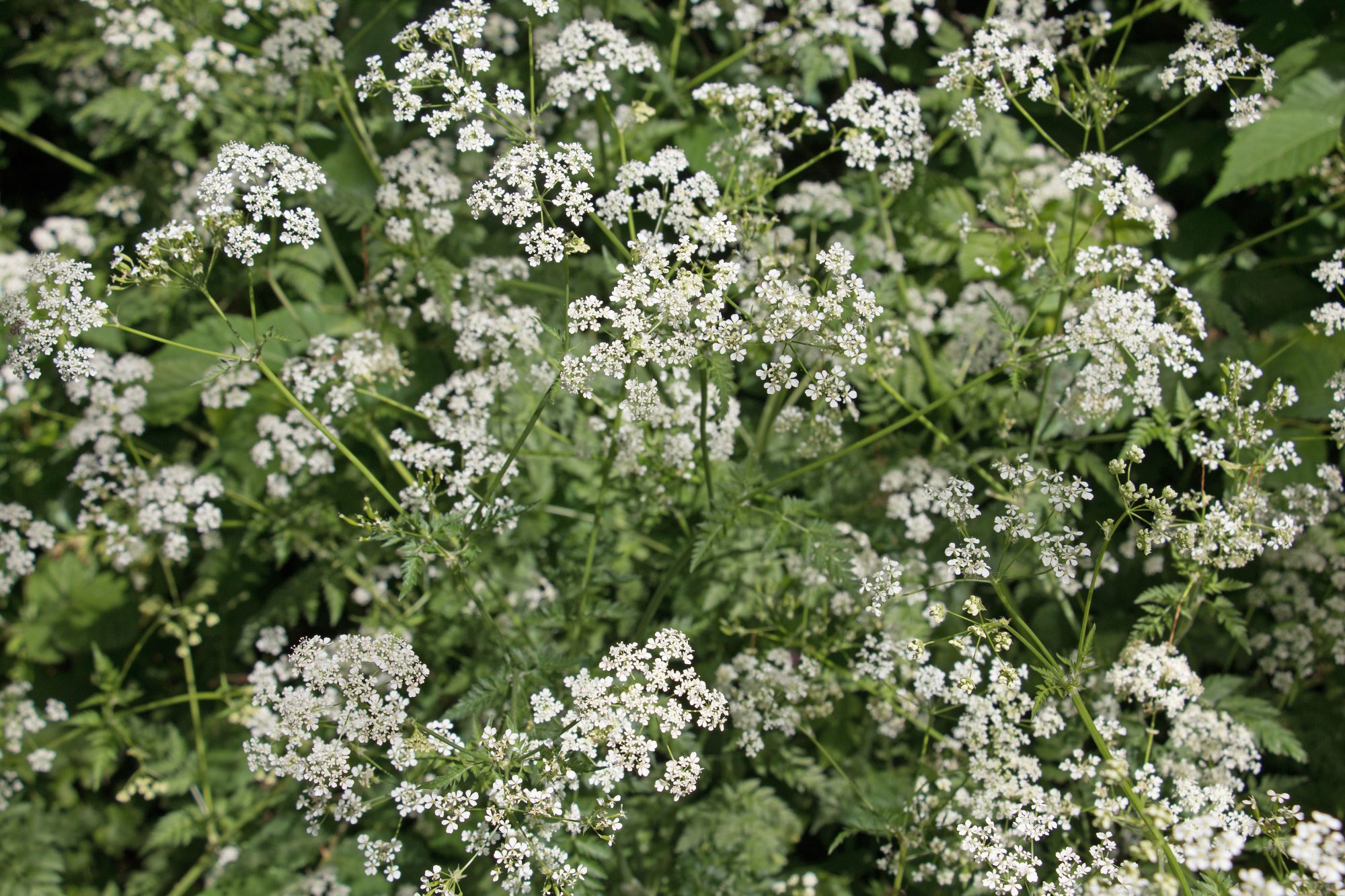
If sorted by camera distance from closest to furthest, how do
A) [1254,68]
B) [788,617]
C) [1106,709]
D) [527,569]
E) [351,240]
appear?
[1106,709], [788,617], [527,569], [1254,68], [351,240]

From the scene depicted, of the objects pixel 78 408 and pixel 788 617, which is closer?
pixel 788 617

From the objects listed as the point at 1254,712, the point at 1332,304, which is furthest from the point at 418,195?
the point at 1254,712

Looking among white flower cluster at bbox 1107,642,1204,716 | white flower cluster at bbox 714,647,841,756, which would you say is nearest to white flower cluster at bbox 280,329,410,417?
white flower cluster at bbox 714,647,841,756

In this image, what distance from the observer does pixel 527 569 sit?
16.0 ft

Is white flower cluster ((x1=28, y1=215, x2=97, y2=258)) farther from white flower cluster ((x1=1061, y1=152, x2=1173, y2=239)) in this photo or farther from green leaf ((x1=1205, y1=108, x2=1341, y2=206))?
green leaf ((x1=1205, y1=108, x2=1341, y2=206))

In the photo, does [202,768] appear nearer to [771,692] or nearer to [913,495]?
[771,692]

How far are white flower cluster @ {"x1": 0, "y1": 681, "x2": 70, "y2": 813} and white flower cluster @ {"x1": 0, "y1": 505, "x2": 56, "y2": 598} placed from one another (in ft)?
2.26

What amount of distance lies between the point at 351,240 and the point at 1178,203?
576 centimetres

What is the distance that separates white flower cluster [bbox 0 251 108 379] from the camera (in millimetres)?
3248

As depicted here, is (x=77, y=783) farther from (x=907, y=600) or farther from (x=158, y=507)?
(x=907, y=600)

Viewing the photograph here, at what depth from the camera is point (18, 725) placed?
531cm

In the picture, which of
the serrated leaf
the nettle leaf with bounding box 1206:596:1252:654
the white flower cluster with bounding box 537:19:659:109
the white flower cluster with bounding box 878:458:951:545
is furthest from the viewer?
the white flower cluster with bounding box 878:458:951:545


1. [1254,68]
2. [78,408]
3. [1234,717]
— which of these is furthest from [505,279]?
[1254,68]

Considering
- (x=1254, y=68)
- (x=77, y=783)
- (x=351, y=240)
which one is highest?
(x=1254, y=68)
